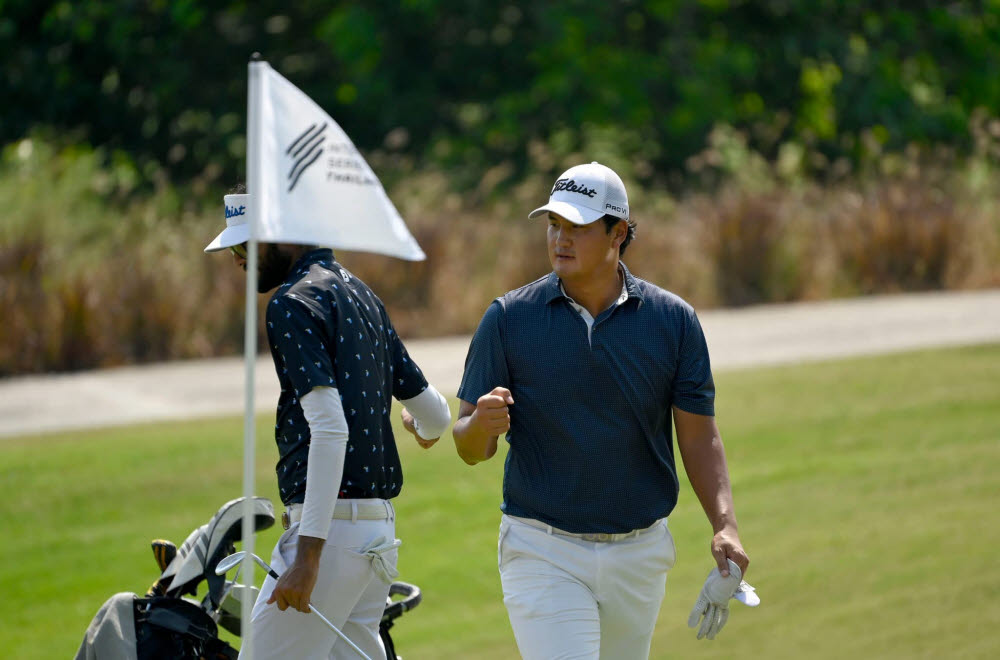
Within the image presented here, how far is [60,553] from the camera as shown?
8.80 meters

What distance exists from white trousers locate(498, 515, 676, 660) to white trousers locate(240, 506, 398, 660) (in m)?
0.40

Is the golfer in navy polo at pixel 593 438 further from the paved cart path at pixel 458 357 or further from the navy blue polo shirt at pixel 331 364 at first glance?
the paved cart path at pixel 458 357

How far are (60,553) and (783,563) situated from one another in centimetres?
418

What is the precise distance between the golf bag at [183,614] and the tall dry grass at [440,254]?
974 centimetres

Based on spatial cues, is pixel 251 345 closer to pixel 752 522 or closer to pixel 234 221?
pixel 234 221

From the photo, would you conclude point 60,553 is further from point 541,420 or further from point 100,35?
point 100,35

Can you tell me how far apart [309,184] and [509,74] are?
21.7 meters

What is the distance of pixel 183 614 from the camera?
15.5 feet

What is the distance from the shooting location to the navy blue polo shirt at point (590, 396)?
446 cm

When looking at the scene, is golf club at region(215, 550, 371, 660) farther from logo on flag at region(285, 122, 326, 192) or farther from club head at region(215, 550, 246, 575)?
logo on flag at region(285, 122, 326, 192)

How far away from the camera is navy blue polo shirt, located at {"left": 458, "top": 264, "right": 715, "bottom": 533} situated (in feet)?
14.6

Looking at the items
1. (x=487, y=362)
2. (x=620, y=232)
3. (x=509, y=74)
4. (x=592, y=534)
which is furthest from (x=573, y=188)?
(x=509, y=74)

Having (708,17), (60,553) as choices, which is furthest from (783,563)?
→ (708,17)

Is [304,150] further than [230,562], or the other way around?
[230,562]
